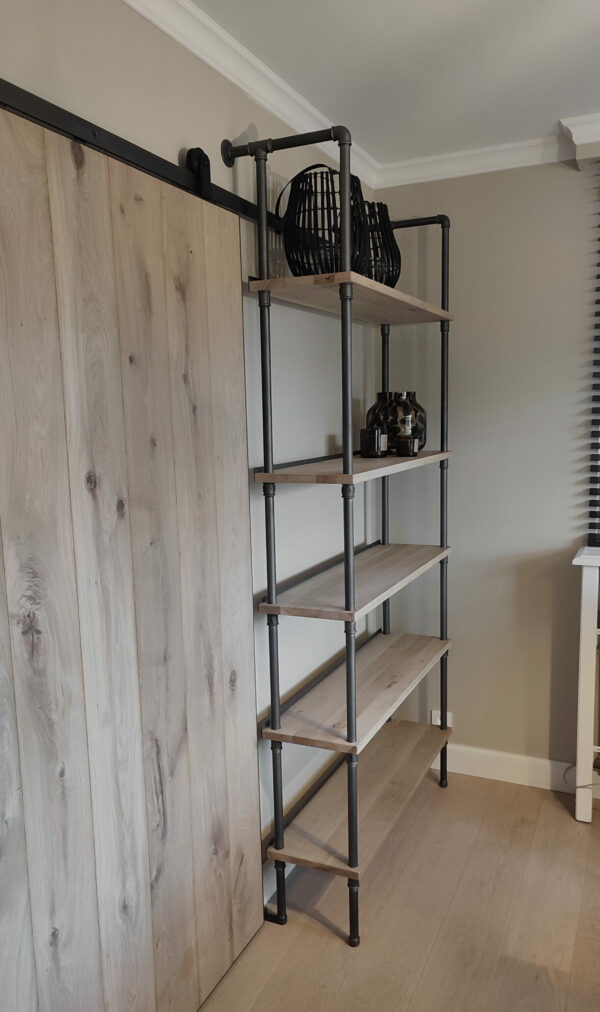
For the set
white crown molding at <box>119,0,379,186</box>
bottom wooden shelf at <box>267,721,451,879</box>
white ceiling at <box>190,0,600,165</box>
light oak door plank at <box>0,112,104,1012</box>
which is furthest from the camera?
bottom wooden shelf at <box>267,721,451,879</box>

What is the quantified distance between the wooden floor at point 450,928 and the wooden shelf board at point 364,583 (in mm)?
905

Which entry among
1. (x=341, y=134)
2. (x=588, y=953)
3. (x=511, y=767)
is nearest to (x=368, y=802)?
(x=588, y=953)

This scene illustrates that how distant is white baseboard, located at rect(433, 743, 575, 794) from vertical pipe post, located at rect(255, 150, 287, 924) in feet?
3.64

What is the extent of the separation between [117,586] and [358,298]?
1.07 m

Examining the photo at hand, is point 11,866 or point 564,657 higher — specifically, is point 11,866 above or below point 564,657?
above

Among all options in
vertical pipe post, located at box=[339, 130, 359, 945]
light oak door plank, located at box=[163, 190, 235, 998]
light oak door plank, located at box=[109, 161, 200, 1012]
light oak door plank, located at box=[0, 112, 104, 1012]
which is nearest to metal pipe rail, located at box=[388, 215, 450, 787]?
vertical pipe post, located at box=[339, 130, 359, 945]

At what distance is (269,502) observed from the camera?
194cm

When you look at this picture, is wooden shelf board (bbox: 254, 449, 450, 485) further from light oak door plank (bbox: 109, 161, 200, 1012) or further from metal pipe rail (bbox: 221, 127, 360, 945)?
light oak door plank (bbox: 109, 161, 200, 1012)

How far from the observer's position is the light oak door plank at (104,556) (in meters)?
1.31

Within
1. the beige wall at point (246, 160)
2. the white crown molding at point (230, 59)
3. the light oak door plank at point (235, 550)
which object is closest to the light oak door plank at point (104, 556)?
the beige wall at point (246, 160)

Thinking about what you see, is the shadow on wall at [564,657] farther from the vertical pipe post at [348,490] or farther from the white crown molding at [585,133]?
the white crown molding at [585,133]

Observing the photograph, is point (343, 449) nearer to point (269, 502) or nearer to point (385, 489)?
point (269, 502)

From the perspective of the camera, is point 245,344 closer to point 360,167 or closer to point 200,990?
point 360,167

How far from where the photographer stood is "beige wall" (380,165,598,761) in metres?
2.64
